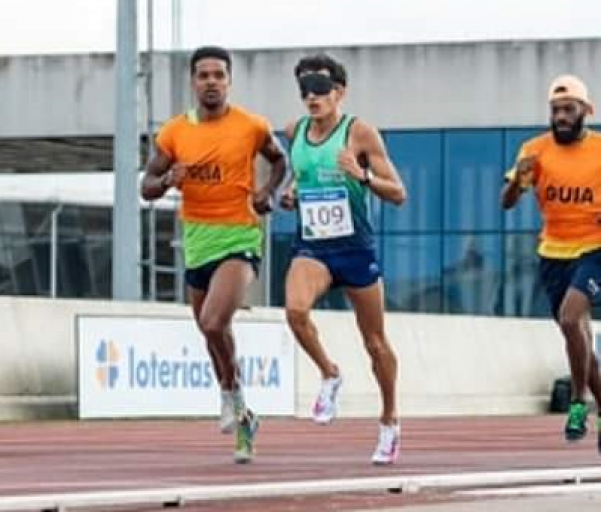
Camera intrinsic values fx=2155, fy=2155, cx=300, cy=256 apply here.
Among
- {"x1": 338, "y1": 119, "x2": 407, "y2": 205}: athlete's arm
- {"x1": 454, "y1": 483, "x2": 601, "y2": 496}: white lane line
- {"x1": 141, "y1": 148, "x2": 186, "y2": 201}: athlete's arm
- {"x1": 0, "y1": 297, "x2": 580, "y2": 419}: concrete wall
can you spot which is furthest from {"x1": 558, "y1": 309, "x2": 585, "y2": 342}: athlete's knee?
{"x1": 0, "y1": 297, "x2": 580, "y2": 419}: concrete wall

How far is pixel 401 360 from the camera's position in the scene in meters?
29.3

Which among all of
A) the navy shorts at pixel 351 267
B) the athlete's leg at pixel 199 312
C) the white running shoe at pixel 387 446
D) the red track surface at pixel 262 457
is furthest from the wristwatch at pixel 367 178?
the red track surface at pixel 262 457

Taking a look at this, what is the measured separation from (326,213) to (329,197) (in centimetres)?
9

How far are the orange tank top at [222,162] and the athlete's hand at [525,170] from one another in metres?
1.78

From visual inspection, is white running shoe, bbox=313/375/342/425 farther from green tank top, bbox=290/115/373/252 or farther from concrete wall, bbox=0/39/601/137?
concrete wall, bbox=0/39/601/137

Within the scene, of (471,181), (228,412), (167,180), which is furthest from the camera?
(471,181)

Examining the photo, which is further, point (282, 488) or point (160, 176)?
point (160, 176)

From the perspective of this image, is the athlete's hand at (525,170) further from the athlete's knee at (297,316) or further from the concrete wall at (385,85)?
the concrete wall at (385,85)

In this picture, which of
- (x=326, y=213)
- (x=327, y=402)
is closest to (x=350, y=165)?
(x=326, y=213)

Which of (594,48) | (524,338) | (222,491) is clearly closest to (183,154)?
(222,491)

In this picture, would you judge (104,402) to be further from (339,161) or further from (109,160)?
(109,160)

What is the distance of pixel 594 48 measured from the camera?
4984 centimetres

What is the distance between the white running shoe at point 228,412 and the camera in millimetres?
11562

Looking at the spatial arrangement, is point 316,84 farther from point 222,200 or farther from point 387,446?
point 387,446
